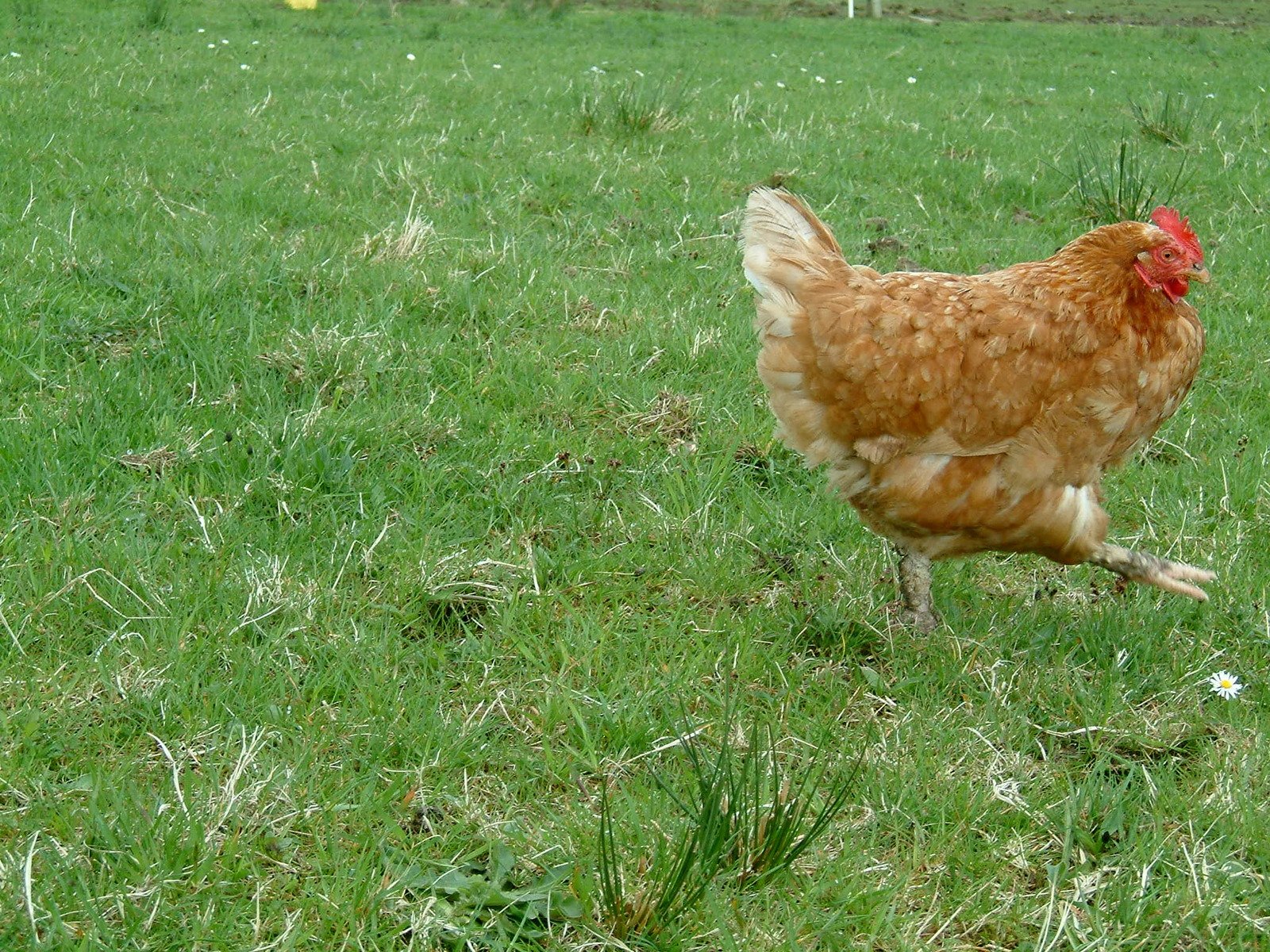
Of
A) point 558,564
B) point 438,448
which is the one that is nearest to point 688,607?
point 558,564

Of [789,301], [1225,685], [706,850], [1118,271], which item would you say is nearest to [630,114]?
[789,301]

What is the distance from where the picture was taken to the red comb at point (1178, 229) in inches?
134

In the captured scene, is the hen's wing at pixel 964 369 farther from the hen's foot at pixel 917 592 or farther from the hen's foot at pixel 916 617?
the hen's foot at pixel 916 617

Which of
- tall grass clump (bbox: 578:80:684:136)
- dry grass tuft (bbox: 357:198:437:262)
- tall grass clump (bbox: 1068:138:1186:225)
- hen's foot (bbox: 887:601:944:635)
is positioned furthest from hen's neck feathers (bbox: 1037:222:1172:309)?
tall grass clump (bbox: 578:80:684:136)

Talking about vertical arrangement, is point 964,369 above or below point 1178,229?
below

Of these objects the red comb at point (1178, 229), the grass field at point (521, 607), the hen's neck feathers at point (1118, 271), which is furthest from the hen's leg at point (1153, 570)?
the red comb at point (1178, 229)

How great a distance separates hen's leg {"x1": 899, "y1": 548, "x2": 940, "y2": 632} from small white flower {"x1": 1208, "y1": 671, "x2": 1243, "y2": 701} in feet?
2.64

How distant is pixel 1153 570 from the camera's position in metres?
3.47

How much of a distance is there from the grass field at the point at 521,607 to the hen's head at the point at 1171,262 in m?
1.03

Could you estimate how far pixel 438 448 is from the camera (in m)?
4.35

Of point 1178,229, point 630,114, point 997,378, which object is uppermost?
point 630,114

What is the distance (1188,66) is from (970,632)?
1327 centimetres

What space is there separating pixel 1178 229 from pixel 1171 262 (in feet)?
0.44

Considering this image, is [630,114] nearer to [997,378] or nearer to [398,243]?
[398,243]
